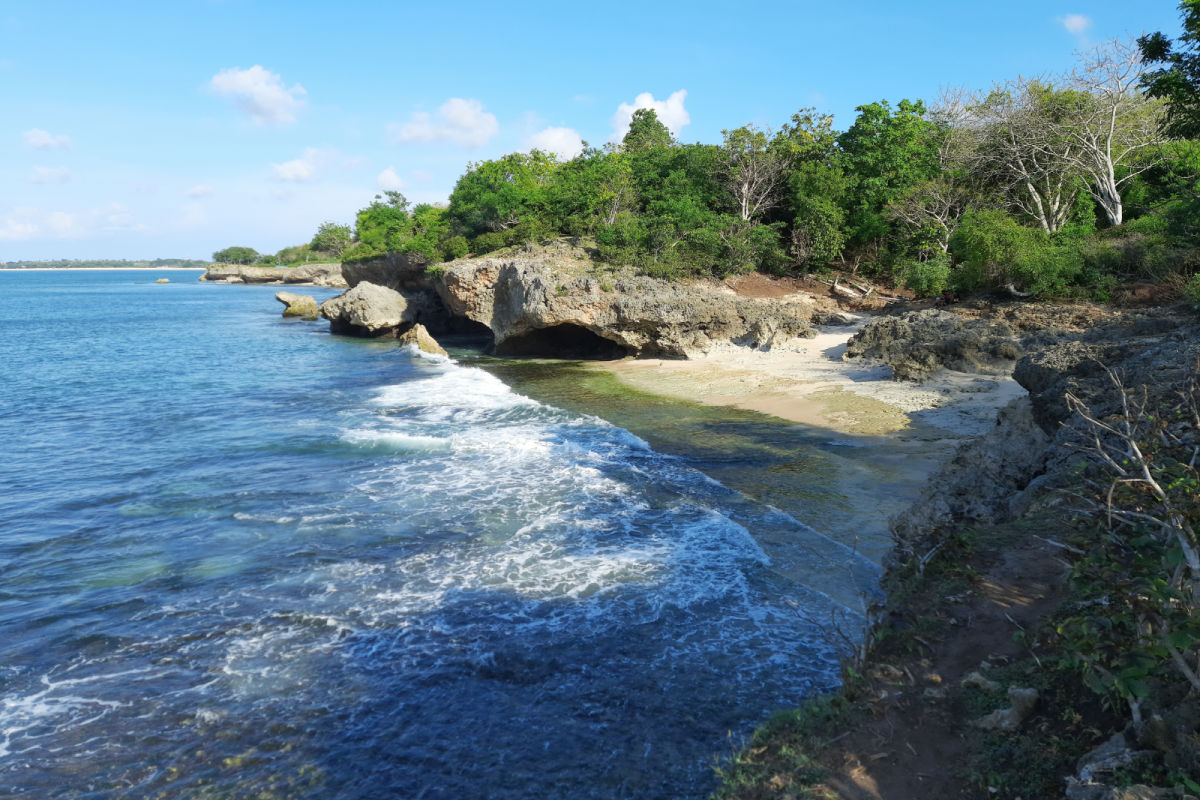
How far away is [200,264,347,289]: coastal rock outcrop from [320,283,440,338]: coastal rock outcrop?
1906 inches

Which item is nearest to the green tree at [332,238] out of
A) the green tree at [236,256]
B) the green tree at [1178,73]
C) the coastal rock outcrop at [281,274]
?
the coastal rock outcrop at [281,274]

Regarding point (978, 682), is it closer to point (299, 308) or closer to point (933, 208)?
point (933, 208)

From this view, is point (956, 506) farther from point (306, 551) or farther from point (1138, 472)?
point (306, 551)

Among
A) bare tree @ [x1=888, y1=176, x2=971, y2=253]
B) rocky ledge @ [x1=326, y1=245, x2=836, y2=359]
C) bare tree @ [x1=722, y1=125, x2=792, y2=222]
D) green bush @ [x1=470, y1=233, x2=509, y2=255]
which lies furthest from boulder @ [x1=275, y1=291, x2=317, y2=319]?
bare tree @ [x1=888, y1=176, x2=971, y2=253]

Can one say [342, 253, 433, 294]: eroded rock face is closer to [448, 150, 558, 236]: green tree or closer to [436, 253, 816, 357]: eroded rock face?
[448, 150, 558, 236]: green tree

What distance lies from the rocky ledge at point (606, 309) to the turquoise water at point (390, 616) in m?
9.95

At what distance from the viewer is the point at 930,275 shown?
2430 centimetres

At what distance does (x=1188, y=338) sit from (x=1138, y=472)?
A: 287 inches

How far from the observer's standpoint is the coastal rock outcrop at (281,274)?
10094 centimetres

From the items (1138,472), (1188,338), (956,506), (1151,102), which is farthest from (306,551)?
(1151,102)

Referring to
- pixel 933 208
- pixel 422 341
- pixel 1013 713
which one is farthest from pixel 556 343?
pixel 1013 713

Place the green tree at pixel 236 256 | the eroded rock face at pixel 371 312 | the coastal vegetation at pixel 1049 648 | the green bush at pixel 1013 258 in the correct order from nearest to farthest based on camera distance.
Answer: the coastal vegetation at pixel 1049 648 → the green bush at pixel 1013 258 → the eroded rock face at pixel 371 312 → the green tree at pixel 236 256

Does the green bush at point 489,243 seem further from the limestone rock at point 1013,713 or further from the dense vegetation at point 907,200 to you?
the limestone rock at point 1013,713

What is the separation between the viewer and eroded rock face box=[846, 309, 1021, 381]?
17.6m
